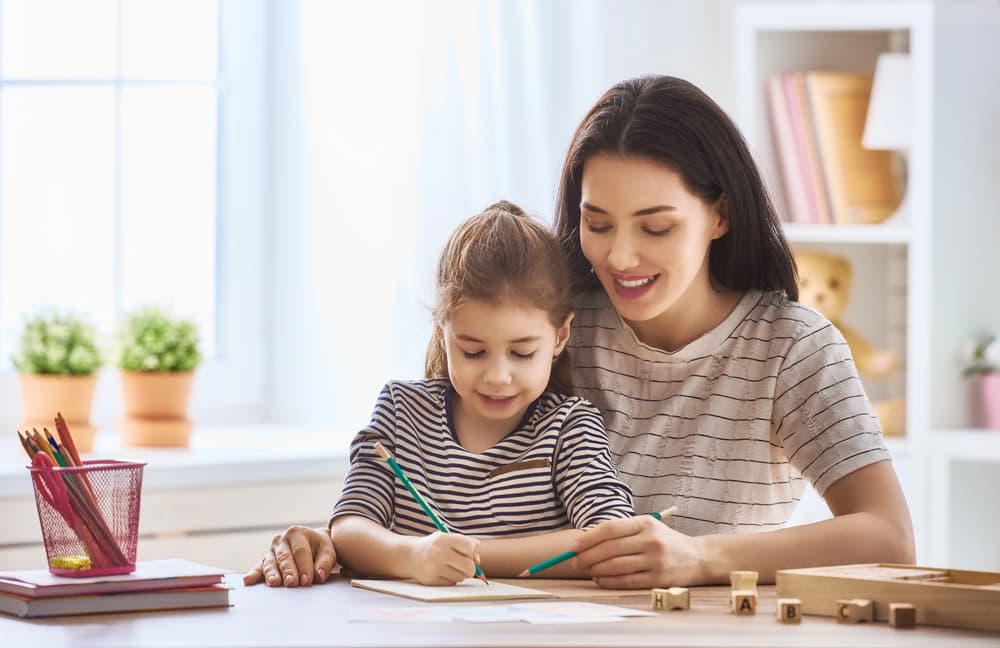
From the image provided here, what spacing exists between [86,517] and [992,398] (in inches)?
87.8

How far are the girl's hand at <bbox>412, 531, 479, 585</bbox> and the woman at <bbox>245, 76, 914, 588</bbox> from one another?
177 mm

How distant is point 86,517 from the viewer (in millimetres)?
1392

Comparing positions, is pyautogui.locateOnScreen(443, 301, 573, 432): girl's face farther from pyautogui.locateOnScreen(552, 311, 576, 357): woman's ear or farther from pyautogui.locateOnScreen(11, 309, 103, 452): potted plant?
pyautogui.locateOnScreen(11, 309, 103, 452): potted plant

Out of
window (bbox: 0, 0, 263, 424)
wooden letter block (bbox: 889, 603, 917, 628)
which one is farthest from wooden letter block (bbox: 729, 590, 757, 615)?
window (bbox: 0, 0, 263, 424)

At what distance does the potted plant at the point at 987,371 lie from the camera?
309cm

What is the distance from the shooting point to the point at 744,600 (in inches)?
53.6

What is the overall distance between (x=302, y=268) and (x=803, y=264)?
3.52 ft

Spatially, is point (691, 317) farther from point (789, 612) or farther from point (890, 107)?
point (890, 107)

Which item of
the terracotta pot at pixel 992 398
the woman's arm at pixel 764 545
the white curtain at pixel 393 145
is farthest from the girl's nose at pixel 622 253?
the terracotta pot at pixel 992 398

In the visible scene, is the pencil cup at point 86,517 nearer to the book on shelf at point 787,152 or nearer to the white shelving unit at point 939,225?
the white shelving unit at point 939,225

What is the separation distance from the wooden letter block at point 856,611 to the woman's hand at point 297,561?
21.6 inches

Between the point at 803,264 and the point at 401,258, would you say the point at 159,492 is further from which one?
the point at 803,264

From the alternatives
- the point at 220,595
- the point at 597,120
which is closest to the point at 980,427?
the point at 597,120

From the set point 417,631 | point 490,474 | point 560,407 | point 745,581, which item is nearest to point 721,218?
point 560,407
